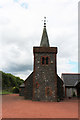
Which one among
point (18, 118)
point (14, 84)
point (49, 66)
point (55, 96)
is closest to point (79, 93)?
point (55, 96)

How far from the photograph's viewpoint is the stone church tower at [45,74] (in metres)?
24.9

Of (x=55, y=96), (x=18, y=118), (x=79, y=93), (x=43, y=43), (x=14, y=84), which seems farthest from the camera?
(x=14, y=84)

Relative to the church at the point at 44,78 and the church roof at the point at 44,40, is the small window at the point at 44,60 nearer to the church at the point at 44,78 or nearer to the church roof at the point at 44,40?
the church at the point at 44,78

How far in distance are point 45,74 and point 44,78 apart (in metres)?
0.84

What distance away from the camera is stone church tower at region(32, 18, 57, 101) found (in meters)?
24.9

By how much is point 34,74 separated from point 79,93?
14.6m

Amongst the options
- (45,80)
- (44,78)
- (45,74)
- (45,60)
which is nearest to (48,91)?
(45,80)

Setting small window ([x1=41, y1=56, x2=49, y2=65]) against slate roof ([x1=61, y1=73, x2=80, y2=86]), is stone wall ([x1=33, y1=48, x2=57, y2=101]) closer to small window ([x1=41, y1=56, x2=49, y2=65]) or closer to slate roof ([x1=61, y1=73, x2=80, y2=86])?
small window ([x1=41, y1=56, x2=49, y2=65])

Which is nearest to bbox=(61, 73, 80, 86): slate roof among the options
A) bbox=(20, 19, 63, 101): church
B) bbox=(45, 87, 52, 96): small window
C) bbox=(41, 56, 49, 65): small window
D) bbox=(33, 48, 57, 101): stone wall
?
bbox=(20, 19, 63, 101): church

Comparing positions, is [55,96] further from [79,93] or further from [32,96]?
[79,93]

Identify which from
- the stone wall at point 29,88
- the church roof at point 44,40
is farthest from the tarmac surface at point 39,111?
the church roof at point 44,40

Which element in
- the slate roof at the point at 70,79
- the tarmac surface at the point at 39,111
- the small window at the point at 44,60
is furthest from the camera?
the slate roof at the point at 70,79

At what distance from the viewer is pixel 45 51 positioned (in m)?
26.3

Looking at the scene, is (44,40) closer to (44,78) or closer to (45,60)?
(45,60)
